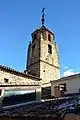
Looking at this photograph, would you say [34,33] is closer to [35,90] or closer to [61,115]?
[35,90]

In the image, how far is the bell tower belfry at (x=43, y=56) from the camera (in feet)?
108

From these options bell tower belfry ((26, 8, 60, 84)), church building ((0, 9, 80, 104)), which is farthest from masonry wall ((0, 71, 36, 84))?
bell tower belfry ((26, 8, 60, 84))

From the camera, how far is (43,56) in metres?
34.0

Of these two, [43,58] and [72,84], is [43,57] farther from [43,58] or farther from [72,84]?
[72,84]

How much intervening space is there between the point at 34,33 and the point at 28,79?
42.3ft

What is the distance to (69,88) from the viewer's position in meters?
21.4

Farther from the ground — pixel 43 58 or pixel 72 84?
pixel 43 58

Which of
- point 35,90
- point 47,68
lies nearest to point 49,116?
point 35,90

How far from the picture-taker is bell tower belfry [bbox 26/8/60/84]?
3301cm

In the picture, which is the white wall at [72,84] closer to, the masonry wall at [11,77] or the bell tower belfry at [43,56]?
the masonry wall at [11,77]

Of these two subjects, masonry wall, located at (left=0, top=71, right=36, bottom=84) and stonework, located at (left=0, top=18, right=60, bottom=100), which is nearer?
masonry wall, located at (left=0, top=71, right=36, bottom=84)

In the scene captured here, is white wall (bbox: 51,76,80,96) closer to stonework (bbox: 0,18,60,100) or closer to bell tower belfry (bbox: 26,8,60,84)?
stonework (bbox: 0,18,60,100)

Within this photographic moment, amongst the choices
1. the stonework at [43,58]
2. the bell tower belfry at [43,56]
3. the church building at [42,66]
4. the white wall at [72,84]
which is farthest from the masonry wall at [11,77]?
the bell tower belfry at [43,56]

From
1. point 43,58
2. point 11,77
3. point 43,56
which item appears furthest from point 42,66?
point 11,77
